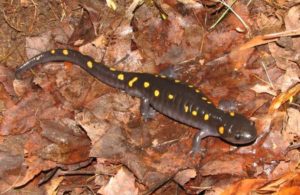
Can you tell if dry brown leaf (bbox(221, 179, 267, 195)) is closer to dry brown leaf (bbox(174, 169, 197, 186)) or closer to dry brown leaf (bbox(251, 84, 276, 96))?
dry brown leaf (bbox(174, 169, 197, 186))

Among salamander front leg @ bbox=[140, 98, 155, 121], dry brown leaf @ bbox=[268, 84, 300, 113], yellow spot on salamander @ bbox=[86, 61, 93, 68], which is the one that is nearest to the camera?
dry brown leaf @ bbox=[268, 84, 300, 113]

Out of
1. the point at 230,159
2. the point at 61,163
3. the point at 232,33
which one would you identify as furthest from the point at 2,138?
the point at 232,33

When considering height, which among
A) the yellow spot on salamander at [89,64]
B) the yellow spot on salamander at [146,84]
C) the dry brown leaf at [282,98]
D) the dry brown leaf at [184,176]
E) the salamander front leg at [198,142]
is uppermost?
the yellow spot on salamander at [89,64]

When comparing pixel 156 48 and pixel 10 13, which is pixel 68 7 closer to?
pixel 10 13

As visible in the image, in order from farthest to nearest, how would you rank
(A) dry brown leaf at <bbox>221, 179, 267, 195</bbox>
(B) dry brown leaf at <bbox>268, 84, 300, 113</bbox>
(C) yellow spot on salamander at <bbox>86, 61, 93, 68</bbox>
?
(C) yellow spot on salamander at <bbox>86, 61, 93, 68</bbox> < (B) dry brown leaf at <bbox>268, 84, 300, 113</bbox> < (A) dry brown leaf at <bbox>221, 179, 267, 195</bbox>

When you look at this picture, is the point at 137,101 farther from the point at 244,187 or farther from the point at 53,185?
the point at 244,187

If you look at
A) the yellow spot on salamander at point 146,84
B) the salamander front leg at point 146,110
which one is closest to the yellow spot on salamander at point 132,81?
the yellow spot on salamander at point 146,84

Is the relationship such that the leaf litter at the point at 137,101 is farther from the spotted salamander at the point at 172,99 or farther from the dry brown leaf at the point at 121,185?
the spotted salamander at the point at 172,99

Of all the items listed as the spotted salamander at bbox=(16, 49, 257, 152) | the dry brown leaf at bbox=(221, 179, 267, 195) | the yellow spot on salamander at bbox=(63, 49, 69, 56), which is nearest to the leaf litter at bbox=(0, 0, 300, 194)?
the dry brown leaf at bbox=(221, 179, 267, 195)
